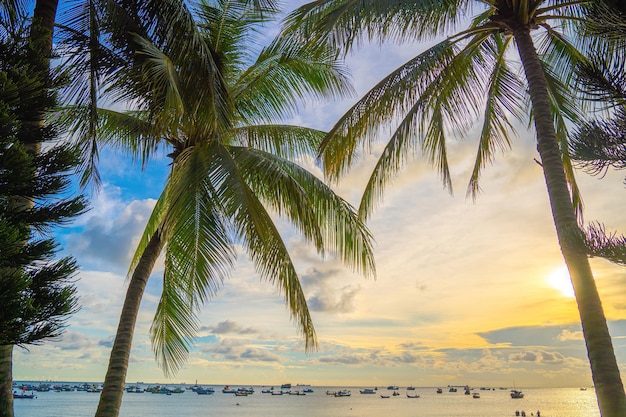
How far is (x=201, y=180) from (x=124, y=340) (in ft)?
9.46

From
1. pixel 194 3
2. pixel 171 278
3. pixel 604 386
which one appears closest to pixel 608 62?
pixel 604 386

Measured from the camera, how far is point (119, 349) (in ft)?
24.2

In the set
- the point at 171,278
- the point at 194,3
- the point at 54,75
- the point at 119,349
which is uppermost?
the point at 194,3

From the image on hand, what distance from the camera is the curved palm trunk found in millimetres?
7066

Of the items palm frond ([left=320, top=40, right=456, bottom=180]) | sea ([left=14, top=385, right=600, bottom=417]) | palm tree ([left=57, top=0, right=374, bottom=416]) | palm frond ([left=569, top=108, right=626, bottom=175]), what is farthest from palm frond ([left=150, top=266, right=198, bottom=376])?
sea ([left=14, top=385, right=600, bottom=417])

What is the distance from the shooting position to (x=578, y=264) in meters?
4.95

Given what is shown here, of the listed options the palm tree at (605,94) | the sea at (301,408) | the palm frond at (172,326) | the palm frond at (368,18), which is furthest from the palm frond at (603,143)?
the sea at (301,408)

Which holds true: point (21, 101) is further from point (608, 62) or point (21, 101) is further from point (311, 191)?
point (608, 62)

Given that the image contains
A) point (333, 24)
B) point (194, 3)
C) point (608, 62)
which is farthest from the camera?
point (194, 3)

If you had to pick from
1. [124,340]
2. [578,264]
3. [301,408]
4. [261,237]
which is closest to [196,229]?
[261,237]

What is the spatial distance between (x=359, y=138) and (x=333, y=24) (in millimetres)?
1849

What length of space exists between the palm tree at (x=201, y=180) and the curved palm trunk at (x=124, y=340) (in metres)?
0.02

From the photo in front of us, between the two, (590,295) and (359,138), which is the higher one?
(359,138)

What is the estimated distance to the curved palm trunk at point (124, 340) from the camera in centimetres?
707
